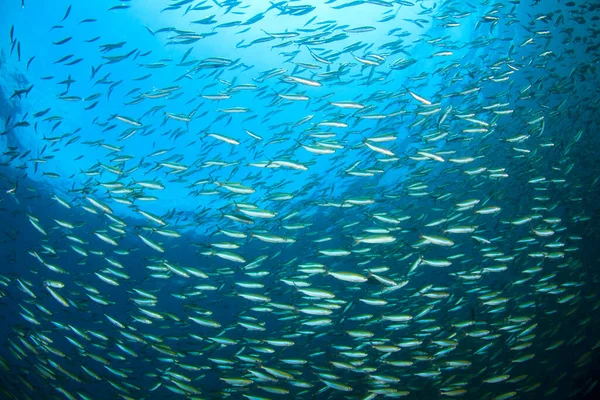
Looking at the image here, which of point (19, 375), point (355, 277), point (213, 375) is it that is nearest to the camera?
point (355, 277)

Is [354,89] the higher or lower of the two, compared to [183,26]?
lower

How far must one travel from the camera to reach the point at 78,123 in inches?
912

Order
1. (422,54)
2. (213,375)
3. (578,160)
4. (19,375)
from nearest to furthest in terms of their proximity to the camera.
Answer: (19,375) < (578,160) < (213,375) < (422,54)

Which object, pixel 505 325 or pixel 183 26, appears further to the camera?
pixel 183 26

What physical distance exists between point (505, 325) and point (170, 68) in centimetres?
2443

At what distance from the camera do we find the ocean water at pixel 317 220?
8281 millimetres

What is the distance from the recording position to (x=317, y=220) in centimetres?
1988

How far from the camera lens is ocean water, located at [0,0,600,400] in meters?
8.28

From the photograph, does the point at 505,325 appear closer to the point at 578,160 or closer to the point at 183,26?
the point at 578,160

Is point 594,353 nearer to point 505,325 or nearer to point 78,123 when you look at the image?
point 505,325

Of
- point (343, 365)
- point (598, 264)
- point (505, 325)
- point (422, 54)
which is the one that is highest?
point (422, 54)

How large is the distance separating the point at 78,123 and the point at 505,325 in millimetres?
27828

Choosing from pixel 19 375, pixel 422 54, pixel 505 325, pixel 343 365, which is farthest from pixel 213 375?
pixel 422 54

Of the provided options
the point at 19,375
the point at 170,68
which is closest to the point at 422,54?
the point at 170,68
